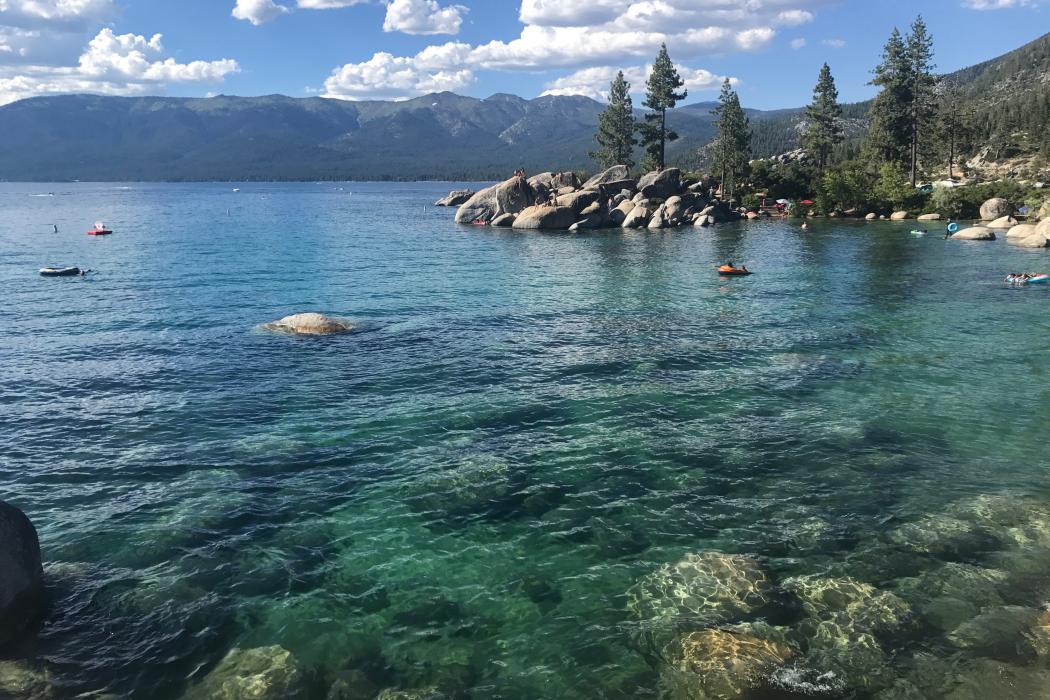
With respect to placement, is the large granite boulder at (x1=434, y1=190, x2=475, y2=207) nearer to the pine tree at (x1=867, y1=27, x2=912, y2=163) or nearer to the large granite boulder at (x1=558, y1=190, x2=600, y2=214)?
the large granite boulder at (x1=558, y1=190, x2=600, y2=214)

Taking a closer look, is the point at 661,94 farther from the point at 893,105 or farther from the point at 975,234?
the point at 975,234

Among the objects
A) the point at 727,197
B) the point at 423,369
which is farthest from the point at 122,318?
the point at 727,197

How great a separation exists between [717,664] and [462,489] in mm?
9921

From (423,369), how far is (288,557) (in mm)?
16739

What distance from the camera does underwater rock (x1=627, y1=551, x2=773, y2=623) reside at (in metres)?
15.2

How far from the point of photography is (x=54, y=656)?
14000mm

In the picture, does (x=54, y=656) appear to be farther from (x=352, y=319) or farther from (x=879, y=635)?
(x=352, y=319)

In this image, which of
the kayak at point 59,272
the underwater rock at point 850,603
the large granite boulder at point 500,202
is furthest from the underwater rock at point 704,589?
the large granite boulder at point 500,202

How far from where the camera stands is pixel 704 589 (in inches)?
623

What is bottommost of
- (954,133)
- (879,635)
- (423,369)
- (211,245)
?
(879,635)

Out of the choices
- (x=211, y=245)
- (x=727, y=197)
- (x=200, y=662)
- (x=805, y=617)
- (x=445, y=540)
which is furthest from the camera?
(x=727, y=197)

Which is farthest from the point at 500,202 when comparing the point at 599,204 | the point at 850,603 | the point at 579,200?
the point at 850,603

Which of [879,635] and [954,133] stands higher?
[954,133]

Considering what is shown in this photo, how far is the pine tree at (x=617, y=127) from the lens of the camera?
14425 cm
